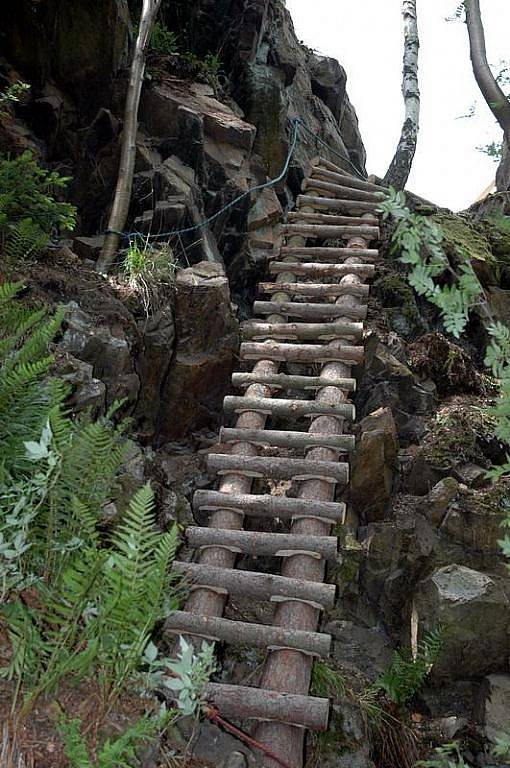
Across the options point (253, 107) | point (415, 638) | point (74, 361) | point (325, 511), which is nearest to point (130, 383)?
point (74, 361)

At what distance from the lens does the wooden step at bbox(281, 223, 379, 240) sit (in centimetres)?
752

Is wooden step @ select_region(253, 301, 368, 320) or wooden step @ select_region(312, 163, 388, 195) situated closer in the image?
wooden step @ select_region(253, 301, 368, 320)

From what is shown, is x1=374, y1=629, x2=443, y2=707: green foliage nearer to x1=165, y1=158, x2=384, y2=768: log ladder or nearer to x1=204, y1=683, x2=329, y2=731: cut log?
x1=165, y1=158, x2=384, y2=768: log ladder

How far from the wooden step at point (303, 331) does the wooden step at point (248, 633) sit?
9.53ft

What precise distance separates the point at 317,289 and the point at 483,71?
5.22 m

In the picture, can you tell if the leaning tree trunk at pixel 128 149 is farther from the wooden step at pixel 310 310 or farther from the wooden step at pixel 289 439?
the wooden step at pixel 289 439

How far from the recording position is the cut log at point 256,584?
3.92m

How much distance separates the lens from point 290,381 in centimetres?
554

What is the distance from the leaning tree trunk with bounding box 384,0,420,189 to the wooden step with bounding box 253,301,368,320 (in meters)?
4.65

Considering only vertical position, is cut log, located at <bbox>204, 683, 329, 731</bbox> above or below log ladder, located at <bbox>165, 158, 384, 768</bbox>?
below

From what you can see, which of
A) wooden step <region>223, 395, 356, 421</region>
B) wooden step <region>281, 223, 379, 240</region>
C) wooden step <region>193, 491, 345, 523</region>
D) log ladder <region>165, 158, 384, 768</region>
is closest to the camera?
log ladder <region>165, 158, 384, 768</region>

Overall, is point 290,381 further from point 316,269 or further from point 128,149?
point 128,149

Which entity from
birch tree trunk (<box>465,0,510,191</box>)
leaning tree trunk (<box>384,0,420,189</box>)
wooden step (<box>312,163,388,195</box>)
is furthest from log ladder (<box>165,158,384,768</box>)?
leaning tree trunk (<box>384,0,420,189</box>)

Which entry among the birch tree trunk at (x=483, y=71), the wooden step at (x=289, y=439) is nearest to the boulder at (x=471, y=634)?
the wooden step at (x=289, y=439)
